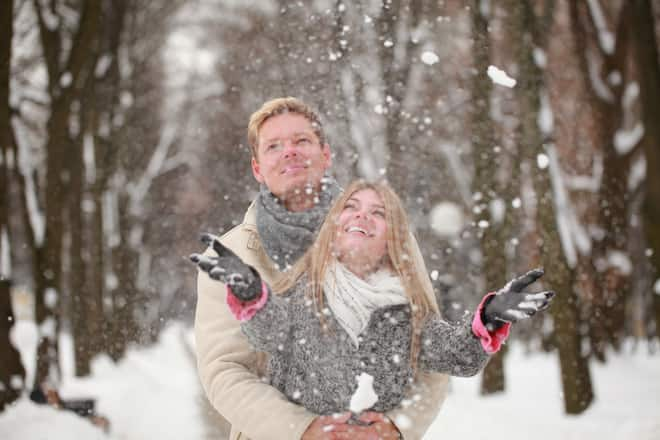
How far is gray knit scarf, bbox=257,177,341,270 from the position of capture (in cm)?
314

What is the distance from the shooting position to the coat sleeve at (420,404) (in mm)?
2875

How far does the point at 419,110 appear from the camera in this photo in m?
13.8

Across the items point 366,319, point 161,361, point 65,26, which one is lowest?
Answer: point 161,361

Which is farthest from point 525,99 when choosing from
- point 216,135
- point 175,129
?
point 175,129

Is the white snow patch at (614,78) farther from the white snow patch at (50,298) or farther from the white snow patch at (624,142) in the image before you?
the white snow patch at (50,298)

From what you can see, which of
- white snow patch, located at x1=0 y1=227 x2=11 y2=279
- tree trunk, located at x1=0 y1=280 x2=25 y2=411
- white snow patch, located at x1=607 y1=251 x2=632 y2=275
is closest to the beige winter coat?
tree trunk, located at x1=0 y1=280 x2=25 y2=411

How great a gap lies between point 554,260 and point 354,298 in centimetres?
732

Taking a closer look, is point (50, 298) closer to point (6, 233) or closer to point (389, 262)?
point (6, 233)

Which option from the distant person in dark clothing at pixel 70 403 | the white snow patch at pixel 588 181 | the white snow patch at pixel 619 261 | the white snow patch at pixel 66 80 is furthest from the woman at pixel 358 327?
the white snow patch at pixel 619 261

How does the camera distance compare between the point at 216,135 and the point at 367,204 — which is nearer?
the point at 367,204

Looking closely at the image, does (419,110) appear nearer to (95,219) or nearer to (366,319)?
(95,219)

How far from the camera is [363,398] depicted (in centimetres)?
267

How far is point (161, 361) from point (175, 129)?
6088 mm

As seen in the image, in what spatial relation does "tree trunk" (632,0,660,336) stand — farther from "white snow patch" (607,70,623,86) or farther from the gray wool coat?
the gray wool coat
